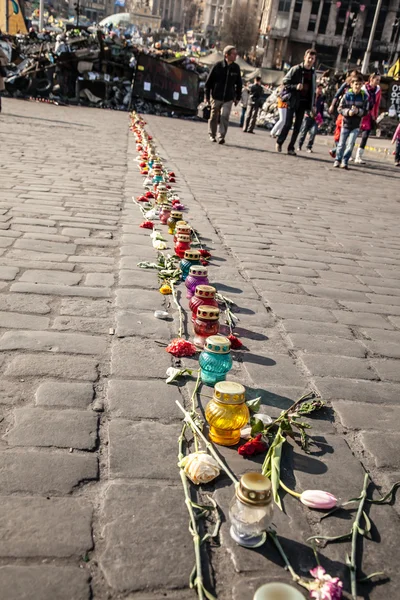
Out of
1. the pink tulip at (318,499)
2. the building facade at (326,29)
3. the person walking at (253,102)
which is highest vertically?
the building facade at (326,29)

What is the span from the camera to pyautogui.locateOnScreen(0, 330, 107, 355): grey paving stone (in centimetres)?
288

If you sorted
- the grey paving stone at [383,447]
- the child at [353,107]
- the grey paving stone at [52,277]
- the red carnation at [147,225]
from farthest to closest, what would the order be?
the child at [353,107] → the red carnation at [147,225] → the grey paving stone at [52,277] → the grey paving stone at [383,447]

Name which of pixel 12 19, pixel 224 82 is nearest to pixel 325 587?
pixel 224 82

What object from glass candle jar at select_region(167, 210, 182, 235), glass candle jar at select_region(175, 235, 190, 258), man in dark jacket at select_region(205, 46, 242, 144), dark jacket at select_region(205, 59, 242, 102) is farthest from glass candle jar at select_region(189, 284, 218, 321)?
dark jacket at select_region(205, 59, 242, 102)

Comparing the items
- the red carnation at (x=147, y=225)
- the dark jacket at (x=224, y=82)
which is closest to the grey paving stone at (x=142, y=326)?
the red carnation at (x=147, y=225)

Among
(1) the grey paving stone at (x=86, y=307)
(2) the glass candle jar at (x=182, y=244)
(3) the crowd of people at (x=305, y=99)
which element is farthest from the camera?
(3) the crowd of people at (x=305, y=99)

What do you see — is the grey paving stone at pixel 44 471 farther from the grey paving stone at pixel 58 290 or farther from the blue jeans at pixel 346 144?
the blue jeans at pixel 346 144

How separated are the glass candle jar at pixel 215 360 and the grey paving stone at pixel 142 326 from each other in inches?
19.7

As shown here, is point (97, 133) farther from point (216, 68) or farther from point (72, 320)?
point (72, 320)

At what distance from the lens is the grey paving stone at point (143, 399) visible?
240cm

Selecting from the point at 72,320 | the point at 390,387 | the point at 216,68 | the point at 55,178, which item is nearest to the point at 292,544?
the point at 390,387

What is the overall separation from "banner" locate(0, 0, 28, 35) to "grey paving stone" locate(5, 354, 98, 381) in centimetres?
3162

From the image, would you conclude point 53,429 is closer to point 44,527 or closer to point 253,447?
point 44,527

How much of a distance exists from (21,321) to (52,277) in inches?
31.2
